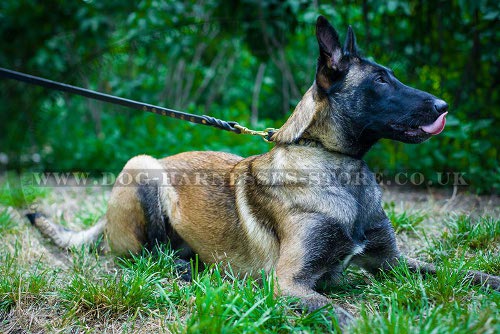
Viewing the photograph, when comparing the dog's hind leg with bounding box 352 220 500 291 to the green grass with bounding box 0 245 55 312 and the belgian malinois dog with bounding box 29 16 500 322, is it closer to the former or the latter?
the belgian malinois dog with bounding box 29 16 500 322

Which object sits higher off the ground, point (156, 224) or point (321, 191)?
point (321, 191)

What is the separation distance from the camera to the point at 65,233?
3648 mm

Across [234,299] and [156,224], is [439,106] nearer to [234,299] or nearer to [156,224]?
[234,299]

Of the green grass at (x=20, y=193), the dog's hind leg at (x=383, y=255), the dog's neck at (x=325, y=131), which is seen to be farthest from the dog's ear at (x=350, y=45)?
the green grass at (x=20, y=193)

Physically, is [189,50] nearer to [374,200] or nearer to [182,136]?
[182,136]

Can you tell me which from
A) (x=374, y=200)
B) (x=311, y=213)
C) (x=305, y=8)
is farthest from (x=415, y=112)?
(x=305, y=8)

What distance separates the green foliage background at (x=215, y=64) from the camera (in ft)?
16.9

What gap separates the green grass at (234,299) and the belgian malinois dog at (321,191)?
0.49 ft

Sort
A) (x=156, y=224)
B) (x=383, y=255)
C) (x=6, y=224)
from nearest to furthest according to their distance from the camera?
(x=383, y=255)
(x=156, y=224)
(x=6, y=224)

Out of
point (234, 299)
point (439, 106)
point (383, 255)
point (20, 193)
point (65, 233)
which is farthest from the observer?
point (20, 193)

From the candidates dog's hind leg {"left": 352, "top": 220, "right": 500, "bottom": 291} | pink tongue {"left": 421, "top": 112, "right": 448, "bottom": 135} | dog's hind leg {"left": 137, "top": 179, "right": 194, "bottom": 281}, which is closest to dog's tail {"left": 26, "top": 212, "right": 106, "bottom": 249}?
dog's hind leg {"left": 137, "top": 179, "right": 194, "bottom": 281}

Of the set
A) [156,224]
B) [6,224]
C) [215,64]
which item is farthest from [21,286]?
[215,64]

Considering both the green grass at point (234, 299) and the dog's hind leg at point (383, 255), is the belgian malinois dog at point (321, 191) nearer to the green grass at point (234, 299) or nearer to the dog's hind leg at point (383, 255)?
the dog's hind leg at point (383, 255)

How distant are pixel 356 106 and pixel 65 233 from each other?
7.97ft
